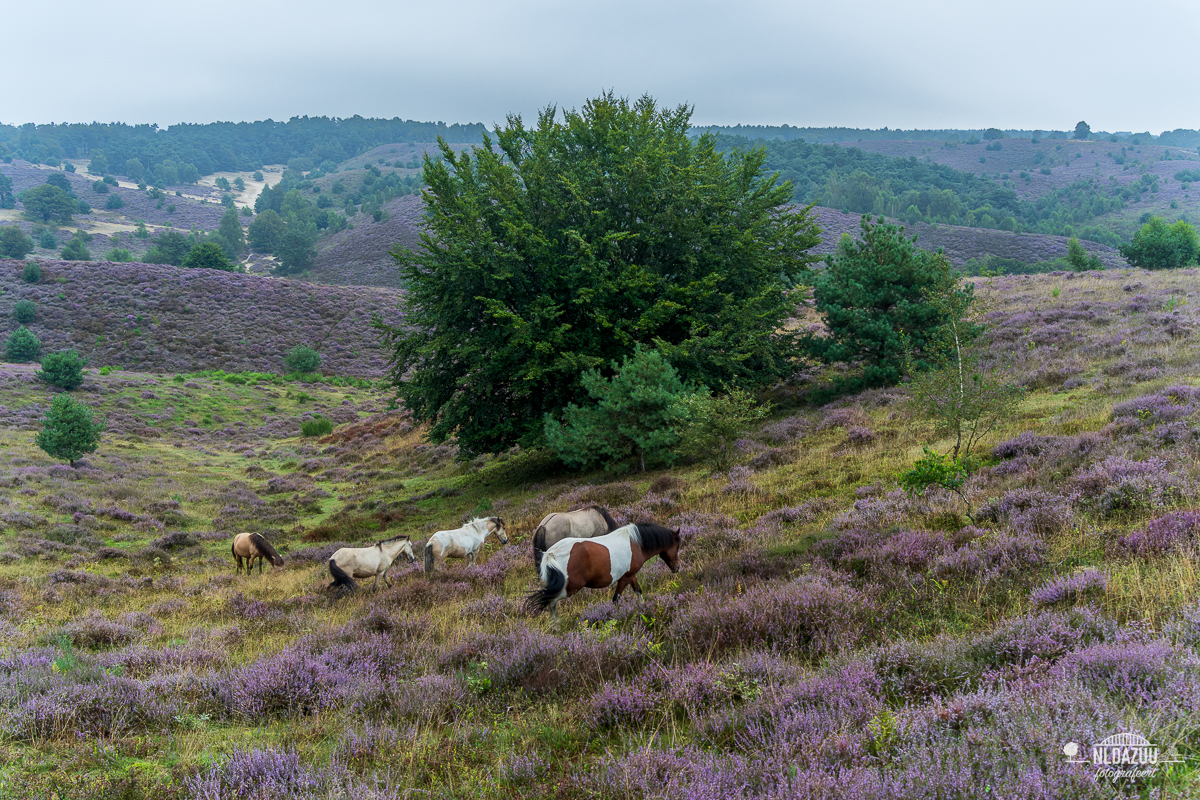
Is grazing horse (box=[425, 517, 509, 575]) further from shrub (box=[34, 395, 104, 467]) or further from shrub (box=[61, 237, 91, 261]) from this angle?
shrub (box=[61, 237, 91, 261])

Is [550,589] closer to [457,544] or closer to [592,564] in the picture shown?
[592,564]

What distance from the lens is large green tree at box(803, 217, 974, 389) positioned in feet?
62.1

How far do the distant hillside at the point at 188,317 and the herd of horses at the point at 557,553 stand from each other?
51304 mm

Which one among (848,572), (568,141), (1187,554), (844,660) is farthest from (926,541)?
(568,141)

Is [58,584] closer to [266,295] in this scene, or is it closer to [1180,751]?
[1180,751]

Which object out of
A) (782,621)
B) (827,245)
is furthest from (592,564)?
(827,245)

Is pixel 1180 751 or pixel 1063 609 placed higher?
pixel 1180 751

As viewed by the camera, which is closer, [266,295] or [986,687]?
[986,687]

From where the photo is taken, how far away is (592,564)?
700cm

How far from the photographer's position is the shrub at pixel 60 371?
125 ft

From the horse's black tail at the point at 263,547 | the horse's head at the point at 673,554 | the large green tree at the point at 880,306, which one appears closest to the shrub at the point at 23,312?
the horse's black tail at the point at 263,547

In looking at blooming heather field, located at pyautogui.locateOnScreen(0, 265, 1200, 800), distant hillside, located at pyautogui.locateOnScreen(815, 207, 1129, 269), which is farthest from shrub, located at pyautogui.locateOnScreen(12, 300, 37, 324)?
distant hillside, located at pyautogui.locateOnScreen(815, 207, 1129, 269)

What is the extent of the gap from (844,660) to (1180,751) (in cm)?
194

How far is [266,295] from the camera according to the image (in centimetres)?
6981
